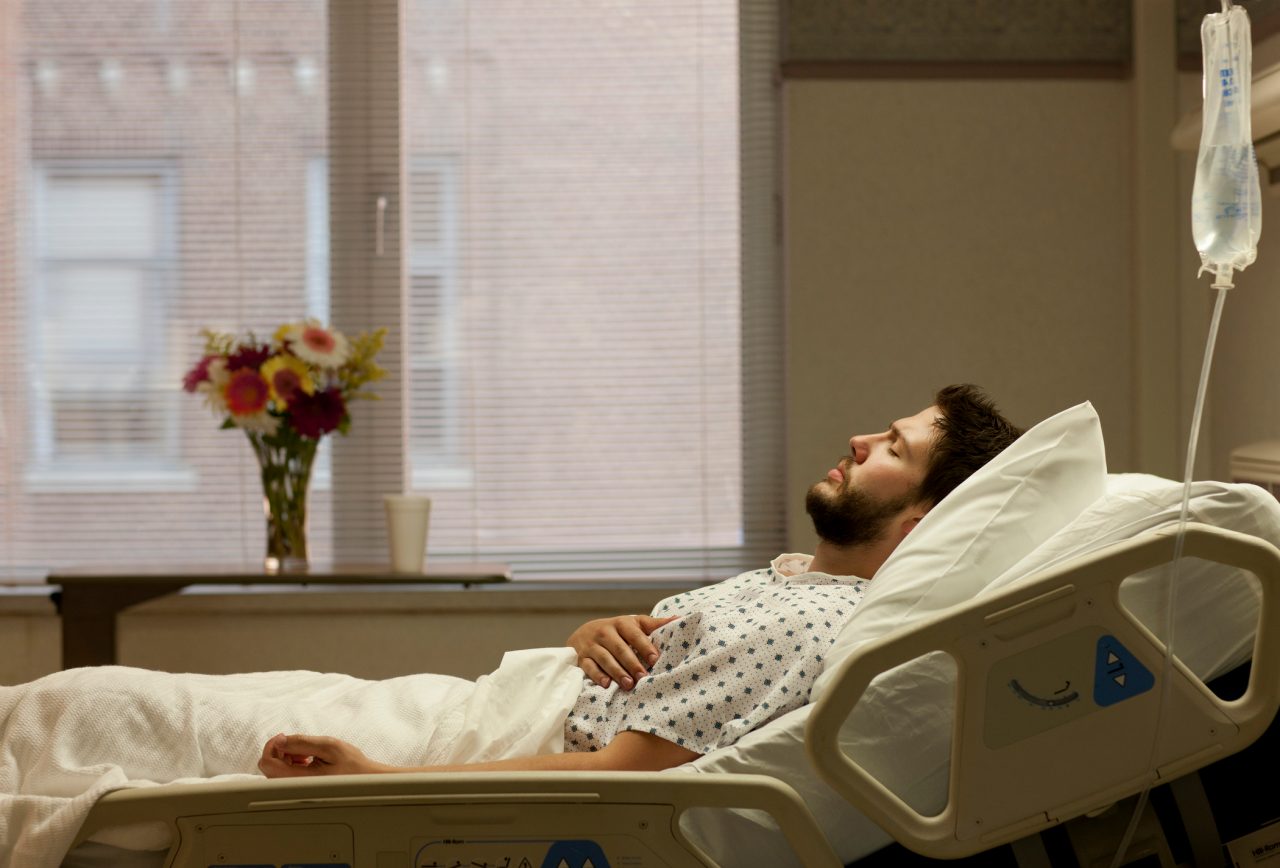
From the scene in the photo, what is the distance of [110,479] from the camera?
3.32m

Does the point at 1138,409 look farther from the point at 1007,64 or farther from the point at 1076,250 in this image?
the point at 1007,64

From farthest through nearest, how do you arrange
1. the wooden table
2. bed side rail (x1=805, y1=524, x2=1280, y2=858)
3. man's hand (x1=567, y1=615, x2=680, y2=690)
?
the wooden table → man's hand (x1=567, y1=615, x2=680, y2=690) → bed side rail (x1=805, y1=524, x2=1280, y2=858)

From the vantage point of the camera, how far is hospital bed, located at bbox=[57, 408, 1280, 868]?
50.0 inches

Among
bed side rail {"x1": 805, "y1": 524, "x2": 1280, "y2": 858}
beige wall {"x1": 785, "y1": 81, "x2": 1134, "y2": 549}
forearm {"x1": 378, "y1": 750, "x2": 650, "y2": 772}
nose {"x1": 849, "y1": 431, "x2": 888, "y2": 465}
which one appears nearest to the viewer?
bed side rail {"x1": 805, "y1": 524, "x2": 1280, "y2": 858}

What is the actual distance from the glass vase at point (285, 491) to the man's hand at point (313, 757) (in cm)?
141

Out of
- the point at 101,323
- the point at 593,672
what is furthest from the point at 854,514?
the point at 101,323

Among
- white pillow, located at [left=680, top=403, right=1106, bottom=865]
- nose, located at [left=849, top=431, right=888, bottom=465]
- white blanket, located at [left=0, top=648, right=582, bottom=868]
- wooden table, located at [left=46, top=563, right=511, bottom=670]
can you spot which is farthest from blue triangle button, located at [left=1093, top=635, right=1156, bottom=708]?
wooden table, located at [left=46, top=563, right=511, bottom=670]

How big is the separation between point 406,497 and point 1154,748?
1984mm

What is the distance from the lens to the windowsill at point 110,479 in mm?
3322

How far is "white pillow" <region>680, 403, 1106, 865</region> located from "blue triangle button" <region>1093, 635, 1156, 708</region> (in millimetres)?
157

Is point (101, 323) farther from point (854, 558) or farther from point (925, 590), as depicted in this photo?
point (925, 590)

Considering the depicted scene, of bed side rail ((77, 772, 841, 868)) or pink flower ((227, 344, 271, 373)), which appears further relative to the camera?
pink flower ((227, 344, 271, 373))

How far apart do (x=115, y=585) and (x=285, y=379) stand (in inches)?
23.3

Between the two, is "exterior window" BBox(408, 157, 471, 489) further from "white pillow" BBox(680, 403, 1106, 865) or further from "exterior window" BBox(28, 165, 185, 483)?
"white pillow" BBox(680, 403, 1106, 865)
